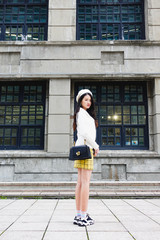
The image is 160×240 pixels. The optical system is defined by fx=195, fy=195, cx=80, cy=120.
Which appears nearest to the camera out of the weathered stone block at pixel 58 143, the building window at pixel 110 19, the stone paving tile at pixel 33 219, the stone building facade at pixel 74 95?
the stone paving tile at pixel 33 219

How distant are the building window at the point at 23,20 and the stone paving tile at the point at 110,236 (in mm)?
9557

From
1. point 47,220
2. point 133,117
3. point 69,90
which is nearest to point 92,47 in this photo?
point 69,90

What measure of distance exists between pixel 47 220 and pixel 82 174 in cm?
115

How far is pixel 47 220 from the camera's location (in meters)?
3.64

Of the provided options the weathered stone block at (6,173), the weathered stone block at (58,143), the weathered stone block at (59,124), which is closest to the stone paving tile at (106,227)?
the weathered stone block at (58,143)

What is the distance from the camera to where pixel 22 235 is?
2.88 metres

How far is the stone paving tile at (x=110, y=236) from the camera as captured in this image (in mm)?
2754

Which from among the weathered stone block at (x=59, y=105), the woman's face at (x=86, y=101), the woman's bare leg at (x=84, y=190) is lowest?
the woman's bare leg at (x=84, y=190)

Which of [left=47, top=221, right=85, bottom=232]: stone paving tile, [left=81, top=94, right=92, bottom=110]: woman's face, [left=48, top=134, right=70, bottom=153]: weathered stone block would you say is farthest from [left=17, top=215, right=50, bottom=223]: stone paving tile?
[left=48, top=134, right=70, bottom=153]: weathered stone block

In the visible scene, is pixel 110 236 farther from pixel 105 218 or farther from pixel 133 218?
pixel 133 218

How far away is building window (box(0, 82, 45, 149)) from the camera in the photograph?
9336 mm

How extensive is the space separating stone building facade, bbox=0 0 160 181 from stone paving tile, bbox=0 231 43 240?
5393 mm

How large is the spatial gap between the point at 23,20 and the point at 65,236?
35.1 ft

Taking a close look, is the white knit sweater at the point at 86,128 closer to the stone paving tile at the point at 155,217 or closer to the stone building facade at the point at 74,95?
the stone paving tile at the point at 155,217
